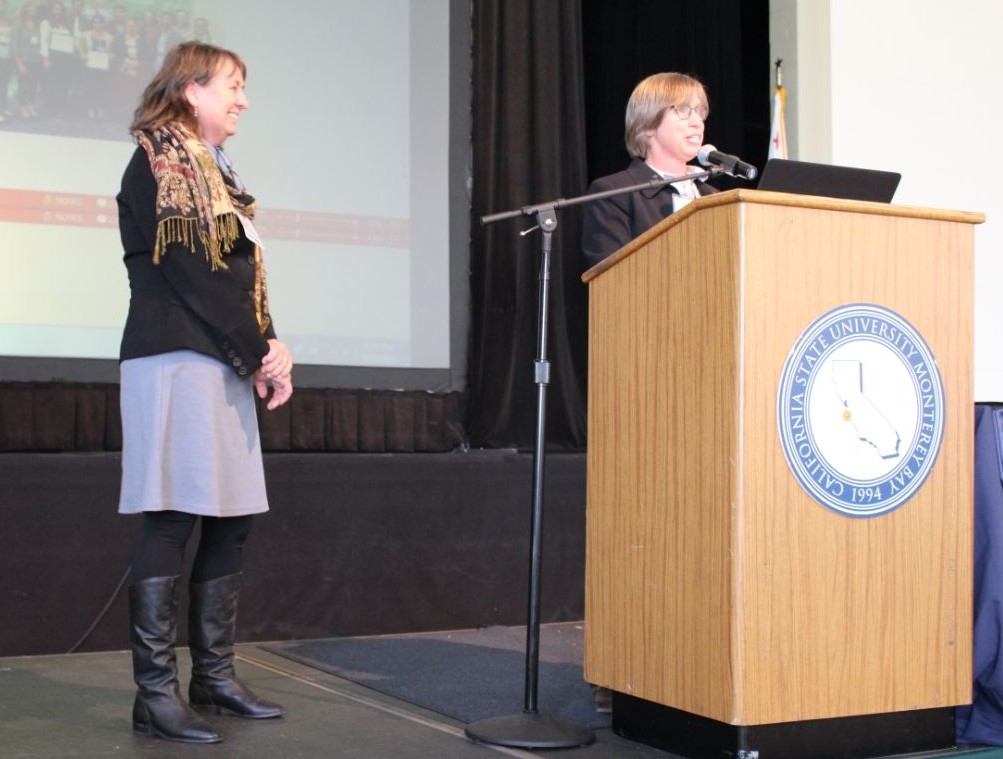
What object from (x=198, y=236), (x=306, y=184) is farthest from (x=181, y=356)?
(x=306, y=184)

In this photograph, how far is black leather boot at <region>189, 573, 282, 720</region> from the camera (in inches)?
102

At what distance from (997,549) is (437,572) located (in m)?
2.12

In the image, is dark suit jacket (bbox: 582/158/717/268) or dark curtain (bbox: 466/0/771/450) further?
dark curtain (bbox: 466/0/771/450)

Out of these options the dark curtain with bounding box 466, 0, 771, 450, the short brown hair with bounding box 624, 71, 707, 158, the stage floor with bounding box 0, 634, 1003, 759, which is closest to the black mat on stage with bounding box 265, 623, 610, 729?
the stage floor with bounding box 0, 634, 1003, 759

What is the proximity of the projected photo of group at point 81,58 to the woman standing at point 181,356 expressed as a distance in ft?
4.92

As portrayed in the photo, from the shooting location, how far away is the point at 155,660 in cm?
241

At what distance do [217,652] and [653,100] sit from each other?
157cm

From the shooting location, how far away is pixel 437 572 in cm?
418

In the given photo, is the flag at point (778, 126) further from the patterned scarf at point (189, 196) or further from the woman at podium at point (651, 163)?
the patterned scarf at point (189, 196)

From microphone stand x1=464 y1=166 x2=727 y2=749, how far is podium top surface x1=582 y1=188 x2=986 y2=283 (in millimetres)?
152

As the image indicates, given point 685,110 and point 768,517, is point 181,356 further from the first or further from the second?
point 685,110

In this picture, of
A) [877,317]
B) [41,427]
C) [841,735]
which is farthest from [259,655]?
[877,317]

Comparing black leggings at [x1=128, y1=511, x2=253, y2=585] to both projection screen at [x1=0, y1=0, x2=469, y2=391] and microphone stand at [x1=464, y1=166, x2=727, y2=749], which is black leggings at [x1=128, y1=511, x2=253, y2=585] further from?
projection screen at [x1=0, y1=0, x2=469, y2=391]

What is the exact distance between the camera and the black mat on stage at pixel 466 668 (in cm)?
282
